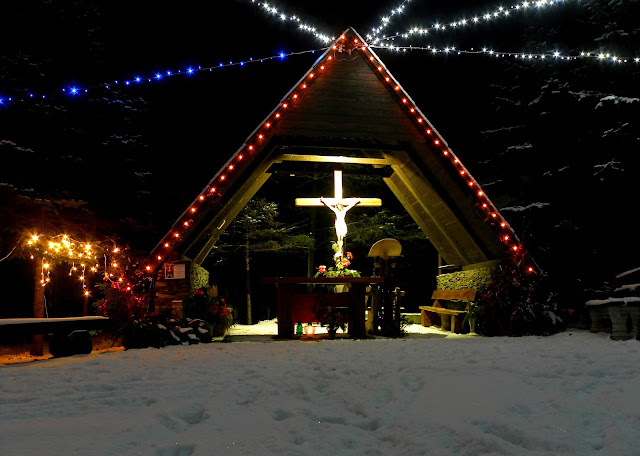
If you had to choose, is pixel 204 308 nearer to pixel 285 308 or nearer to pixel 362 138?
pixel 285 308

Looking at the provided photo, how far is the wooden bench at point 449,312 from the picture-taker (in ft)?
32.3

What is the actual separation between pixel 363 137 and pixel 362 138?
0.03 meters

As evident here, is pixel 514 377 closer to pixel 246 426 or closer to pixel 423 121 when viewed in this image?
pixel 246 426

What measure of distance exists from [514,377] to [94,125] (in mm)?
12732

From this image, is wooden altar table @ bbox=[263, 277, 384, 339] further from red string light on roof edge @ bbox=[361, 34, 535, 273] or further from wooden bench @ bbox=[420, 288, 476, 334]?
red string light on roof edge @ bbox=[361, 34, 535, 273]

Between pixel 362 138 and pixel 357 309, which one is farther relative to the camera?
pixel 362 138

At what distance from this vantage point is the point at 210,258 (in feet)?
59.9

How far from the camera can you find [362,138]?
380 inches

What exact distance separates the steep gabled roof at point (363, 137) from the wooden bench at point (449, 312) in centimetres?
95

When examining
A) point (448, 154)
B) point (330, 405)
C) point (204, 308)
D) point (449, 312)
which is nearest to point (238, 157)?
point (204, 308)

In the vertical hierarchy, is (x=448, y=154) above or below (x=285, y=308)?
above

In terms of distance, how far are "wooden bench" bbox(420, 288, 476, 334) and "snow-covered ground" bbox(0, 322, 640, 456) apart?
12.3 feet

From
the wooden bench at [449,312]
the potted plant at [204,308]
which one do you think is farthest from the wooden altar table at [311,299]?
the wooden bench at [449,312]

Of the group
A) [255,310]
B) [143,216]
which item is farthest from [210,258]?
[143,216]
